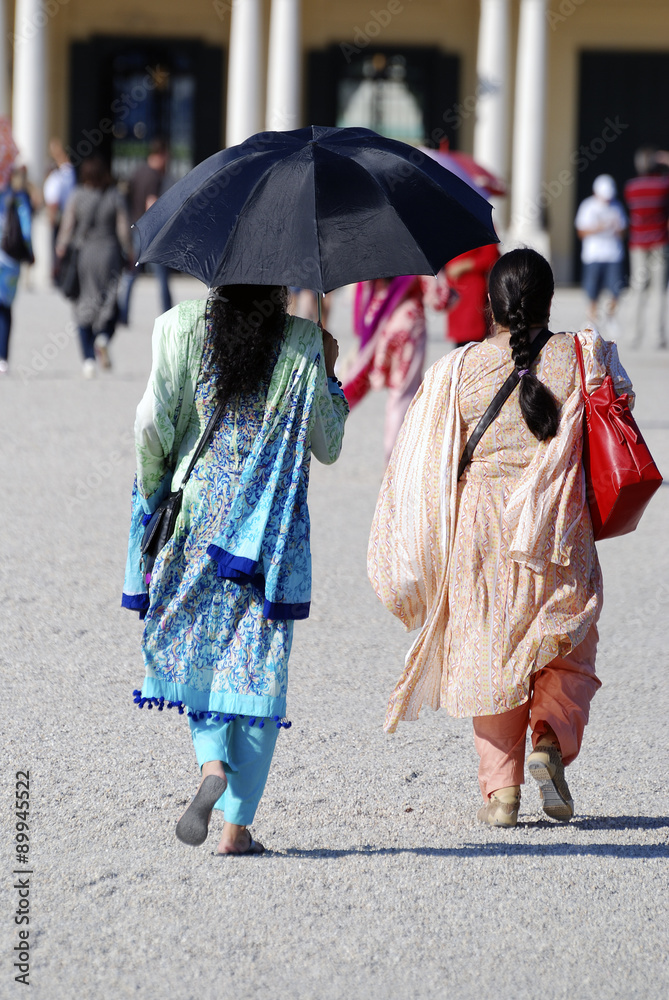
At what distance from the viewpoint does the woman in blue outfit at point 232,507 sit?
2945mm

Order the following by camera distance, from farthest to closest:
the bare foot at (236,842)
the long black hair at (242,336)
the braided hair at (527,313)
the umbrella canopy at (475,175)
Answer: the umbrella canopy at (475,175) < the braided hair at (527,313) < the bare foot at (236,842) < the long black hair at (242,336)

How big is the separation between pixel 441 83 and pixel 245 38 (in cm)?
355

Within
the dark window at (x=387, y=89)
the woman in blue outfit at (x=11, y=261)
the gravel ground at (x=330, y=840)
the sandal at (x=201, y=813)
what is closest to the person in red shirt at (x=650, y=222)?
the woman in blue outfit at (x=11, y=261)

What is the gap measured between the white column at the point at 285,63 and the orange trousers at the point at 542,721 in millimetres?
19900

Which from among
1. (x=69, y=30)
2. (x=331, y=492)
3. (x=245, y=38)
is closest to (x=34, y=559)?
(x=331, y=492)

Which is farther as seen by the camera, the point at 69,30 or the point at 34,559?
the point at 69,30

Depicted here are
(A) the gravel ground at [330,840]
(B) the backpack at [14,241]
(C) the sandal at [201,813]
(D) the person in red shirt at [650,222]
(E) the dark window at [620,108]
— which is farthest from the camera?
(E) the dark window at [620,108]

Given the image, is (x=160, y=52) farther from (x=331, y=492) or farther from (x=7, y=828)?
(x=7, y=828)

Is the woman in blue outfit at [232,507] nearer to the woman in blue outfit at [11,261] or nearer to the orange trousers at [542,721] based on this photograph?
the orange trousers at [542,721]

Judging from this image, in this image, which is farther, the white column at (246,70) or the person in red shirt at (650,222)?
the white column at (246,70)

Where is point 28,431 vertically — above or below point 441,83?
below

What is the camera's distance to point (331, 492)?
23.5 feet

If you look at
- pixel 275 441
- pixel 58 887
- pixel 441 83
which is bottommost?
pixel 58 887

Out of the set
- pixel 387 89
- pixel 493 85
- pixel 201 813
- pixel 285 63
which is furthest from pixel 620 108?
pixel 201 813
